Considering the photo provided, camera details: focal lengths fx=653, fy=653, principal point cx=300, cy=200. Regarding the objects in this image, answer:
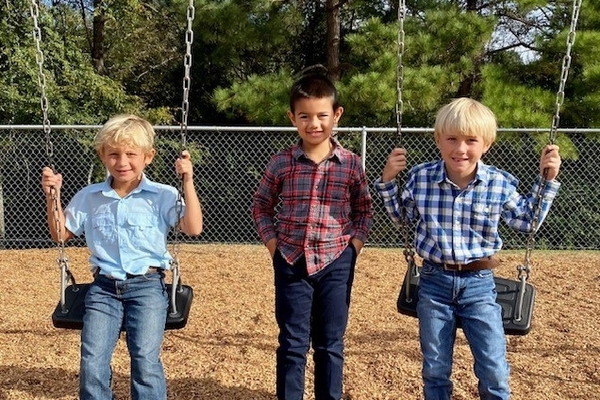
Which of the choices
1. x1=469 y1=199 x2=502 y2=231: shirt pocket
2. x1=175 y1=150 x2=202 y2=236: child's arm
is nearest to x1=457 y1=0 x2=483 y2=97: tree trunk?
x1=469 y1=199 x2=502 y2=231: shirt pocket

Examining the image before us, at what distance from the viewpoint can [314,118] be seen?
2.67 meters

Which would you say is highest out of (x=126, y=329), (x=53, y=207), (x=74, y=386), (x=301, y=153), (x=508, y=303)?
(x=301, y=153)

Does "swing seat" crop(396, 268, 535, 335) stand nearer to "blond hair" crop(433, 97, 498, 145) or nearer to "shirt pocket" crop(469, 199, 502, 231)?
"shirt pocket" crop(469, 199, 502, 231)

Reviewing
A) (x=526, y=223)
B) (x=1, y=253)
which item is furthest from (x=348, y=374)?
(x=1, y=253)

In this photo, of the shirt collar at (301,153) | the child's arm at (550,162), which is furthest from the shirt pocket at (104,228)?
the child's arm at (550,162)

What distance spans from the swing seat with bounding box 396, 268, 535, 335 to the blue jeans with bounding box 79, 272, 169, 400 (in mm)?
1002

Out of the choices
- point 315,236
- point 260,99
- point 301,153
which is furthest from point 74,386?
point 260,99

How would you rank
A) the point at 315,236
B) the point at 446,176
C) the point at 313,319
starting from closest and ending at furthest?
the point at 446,176
the point at 315,236
the point at 313,319

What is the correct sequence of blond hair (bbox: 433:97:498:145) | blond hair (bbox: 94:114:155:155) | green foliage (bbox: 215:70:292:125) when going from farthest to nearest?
green foliage (bbox: 215:70:292:125) < blond hair (bbox: 94:114:155:155) < blond hair (bbox: 433:97:498:145)

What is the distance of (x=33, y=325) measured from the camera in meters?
4.75

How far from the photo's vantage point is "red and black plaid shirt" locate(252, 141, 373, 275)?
267cm

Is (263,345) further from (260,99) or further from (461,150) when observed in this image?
(260,99)

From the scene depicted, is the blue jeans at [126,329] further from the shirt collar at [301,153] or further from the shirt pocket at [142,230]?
the shirt collar at [301,153]

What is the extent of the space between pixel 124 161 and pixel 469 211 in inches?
54.3
